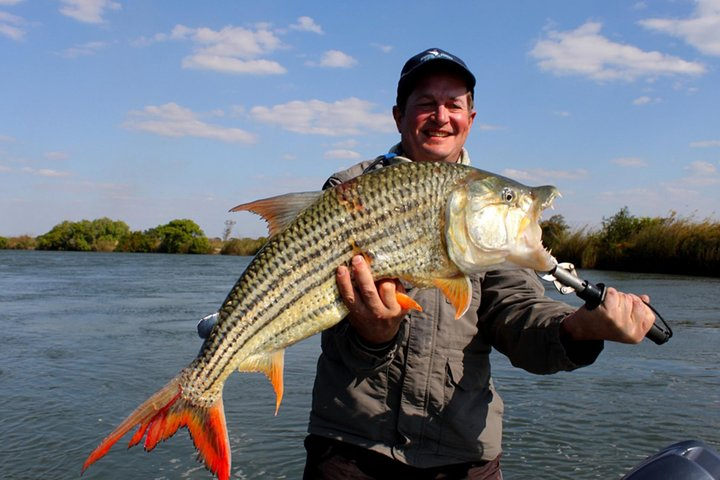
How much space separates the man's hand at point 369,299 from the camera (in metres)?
2.90

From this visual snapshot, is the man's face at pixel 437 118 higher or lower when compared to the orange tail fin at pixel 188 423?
higher

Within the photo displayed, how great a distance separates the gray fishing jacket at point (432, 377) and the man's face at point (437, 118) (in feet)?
2.86

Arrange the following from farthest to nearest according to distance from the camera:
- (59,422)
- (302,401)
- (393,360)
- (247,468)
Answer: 1. (302,401)
2. (59,422)
3. (247,468)
4. (393,360)

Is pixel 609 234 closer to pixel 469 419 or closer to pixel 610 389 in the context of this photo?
pixel 610 389

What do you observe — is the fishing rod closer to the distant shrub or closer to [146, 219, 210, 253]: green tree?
the distant shrub

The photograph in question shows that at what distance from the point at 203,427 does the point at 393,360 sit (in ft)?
3.31

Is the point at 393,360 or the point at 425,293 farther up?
the point at 425,293

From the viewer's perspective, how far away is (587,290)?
286 centimetres

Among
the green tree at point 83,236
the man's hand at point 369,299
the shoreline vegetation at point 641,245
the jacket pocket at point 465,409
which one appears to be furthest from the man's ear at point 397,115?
the green tree at point 83,236

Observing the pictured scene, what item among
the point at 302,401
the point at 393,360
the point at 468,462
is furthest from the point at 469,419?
the point at 302,401

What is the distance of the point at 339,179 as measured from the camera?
360 cm

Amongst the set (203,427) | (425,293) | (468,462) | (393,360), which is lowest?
(468,462)

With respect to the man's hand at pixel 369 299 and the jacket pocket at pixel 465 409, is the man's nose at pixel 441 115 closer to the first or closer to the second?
the man's hand at pixel 369 299

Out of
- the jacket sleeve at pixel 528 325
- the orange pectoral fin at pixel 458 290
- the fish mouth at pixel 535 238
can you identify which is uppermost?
the fish mouth at pixel 535 238
